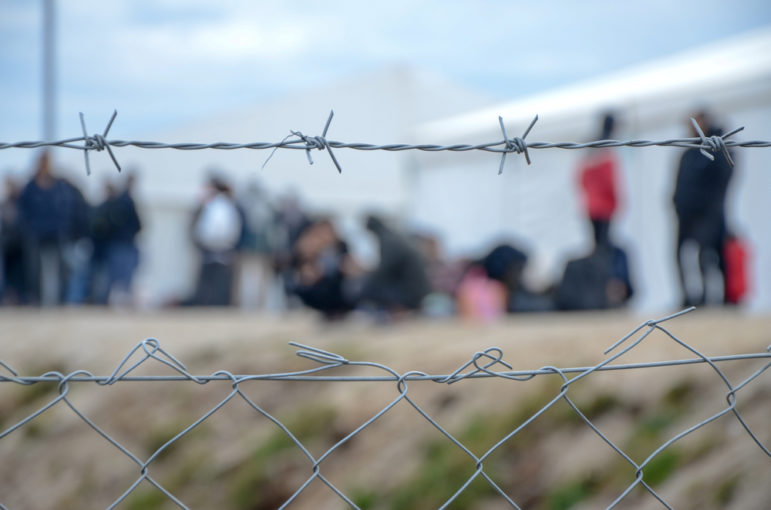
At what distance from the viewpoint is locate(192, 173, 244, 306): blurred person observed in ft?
26.2

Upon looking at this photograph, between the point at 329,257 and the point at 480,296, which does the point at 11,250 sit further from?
the point at 480,296

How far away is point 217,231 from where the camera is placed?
316 inches

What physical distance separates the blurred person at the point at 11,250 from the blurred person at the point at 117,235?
0.95 m

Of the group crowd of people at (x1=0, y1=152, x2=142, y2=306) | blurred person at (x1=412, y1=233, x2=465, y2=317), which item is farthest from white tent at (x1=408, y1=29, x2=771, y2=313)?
crowd of people at (x1=0, y1=152, x2=142, y2=306)

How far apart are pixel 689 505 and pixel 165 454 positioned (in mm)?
3391

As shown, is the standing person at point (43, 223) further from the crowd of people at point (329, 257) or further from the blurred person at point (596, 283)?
the blurred person at point (596, 283)

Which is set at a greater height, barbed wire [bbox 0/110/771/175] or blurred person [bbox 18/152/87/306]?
barbed wire [bbox 0/110/771/175]

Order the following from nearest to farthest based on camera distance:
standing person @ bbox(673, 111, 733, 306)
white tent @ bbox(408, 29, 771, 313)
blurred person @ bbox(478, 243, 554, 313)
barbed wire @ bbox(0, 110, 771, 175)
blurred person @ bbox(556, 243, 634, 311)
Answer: barbed wire @ bbox(0, 110, 771, 175) < standing person @ bbox(673, 111, 733, 306) < blurred person @ bbox(556, 243, 634, 311) < blurred person @ bbox(478, 243, 554, 313) < white tent @ bbox(408, 29, 771, 313)

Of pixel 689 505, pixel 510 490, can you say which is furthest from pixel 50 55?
pixel 689 505

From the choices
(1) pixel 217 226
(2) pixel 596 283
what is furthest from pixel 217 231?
(2) pixel 596 283

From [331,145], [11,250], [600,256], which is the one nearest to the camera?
[331,145]

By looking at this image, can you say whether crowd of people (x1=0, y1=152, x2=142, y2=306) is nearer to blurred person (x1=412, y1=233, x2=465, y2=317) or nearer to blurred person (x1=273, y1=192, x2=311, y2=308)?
blurred person (x1=273, y1=192, x2=311, y2=308)

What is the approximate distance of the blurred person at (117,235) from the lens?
780 cm

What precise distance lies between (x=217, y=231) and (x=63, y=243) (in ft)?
4.77
